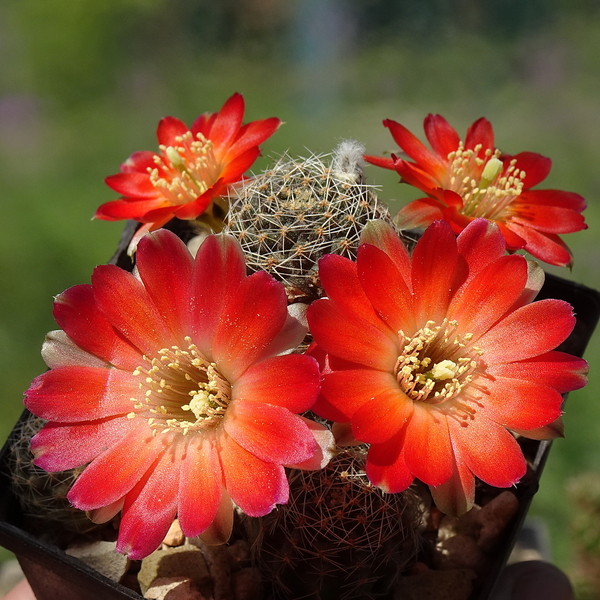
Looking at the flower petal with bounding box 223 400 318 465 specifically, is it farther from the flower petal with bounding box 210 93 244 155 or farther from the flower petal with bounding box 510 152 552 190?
the flower petal with bounding box 510 152 552 190

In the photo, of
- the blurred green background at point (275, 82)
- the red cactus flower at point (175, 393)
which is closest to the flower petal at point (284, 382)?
the red cactus flower at point (175, 393)

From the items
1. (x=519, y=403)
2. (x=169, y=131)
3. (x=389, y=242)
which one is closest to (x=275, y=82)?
(x=169, y=131)

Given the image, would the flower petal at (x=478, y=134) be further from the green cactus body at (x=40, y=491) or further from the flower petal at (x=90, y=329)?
the green cactus body at (x=40, y=491)

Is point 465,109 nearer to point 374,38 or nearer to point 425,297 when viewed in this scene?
point 374,38

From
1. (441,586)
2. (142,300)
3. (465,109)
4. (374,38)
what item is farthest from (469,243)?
(374,38)

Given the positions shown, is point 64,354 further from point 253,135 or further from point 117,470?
point 253,135

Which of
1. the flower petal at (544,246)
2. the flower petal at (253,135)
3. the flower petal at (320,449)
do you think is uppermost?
the flower petal at (253,135)

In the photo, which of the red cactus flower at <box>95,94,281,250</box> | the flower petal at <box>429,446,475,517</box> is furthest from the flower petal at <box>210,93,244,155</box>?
the flower petal at <box>429,446,475,517</box>
